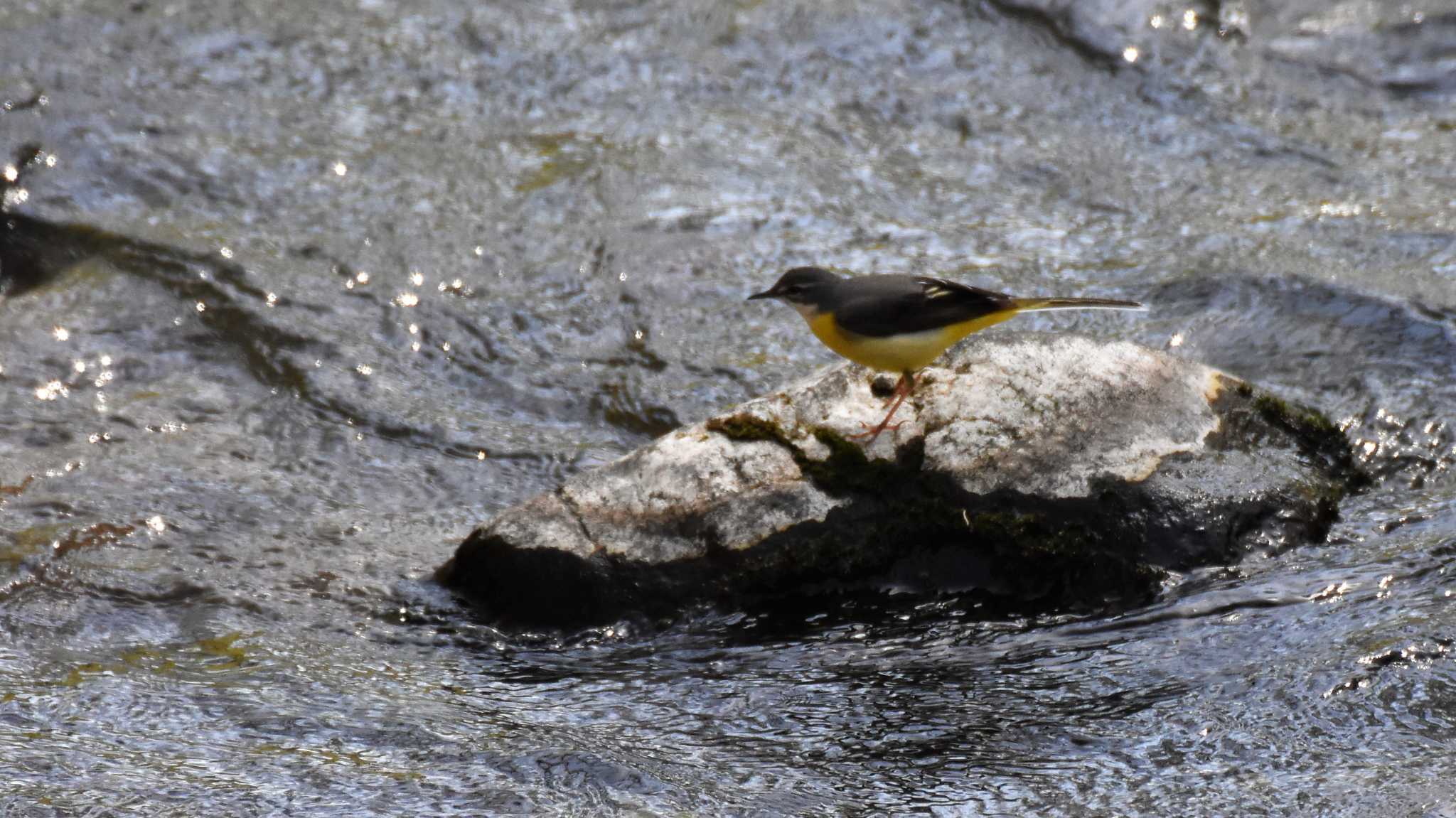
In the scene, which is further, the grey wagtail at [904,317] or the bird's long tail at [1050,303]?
the bird's long tail at [1050,303]

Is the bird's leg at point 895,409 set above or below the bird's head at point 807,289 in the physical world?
below

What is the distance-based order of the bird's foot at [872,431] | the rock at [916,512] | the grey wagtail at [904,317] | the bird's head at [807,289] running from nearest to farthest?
the rock at [916,512], the bird's foot at [872,431], the grey wagtail at [904,317], the bird's head at [807,289]

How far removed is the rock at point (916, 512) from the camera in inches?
213

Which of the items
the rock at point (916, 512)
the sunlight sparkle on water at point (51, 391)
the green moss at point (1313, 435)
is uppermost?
the green moss at point (1313, 435)

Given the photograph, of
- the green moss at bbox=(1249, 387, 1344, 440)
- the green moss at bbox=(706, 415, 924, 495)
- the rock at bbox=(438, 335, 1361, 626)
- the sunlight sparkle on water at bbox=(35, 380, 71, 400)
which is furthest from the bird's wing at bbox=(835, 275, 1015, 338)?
the sunlight sparkle on water at bbox=(35, 380, 71, 400)

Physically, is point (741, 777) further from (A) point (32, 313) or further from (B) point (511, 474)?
(A) point (32, 313)

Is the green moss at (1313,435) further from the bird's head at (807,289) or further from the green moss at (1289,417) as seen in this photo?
the bird's head at (807,289)

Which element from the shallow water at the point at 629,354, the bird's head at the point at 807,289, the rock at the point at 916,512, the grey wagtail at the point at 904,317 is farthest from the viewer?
the bird's head at the point at 807,289

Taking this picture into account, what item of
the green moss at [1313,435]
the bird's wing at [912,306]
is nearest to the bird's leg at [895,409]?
the bird's wing at [912,306]

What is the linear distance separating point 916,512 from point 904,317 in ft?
2.73

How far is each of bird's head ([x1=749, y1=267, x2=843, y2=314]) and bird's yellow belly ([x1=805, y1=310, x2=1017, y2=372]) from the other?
23 centimetres

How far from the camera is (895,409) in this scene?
5742 mm

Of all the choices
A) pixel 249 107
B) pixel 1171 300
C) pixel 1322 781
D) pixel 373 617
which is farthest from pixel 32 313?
pixel 1322 781

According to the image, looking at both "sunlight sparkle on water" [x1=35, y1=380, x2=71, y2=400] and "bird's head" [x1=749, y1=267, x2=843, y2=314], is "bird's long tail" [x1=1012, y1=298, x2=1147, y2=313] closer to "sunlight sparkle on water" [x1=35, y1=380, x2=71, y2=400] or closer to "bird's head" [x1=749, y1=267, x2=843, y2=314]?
"bird's head" [x1=749, y1=267, x2=843, y2=314]
